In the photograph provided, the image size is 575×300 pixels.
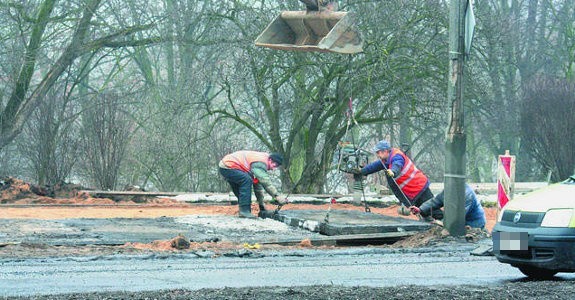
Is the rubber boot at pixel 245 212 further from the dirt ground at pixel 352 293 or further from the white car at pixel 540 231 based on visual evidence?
the dirt ground at pixel 352 293

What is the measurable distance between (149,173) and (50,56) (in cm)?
603

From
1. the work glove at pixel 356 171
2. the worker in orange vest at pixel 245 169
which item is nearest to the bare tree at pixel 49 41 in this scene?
the worker in orange vest at pixel 245 169

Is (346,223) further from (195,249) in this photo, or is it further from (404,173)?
(195,249)

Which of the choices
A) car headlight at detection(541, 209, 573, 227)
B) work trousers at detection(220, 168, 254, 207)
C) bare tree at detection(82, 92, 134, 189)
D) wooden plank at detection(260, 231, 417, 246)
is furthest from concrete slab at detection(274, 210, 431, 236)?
bare tree at detection(82, 92, 134, 189)

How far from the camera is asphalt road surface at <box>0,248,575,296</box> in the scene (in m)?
9.33

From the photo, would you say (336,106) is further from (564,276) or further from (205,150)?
(564,276)

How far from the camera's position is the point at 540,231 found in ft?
29.9

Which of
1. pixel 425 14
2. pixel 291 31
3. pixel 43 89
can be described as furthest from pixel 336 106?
pixel 291 31

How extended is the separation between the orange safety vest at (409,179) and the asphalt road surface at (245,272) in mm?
3676

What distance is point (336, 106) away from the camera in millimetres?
25688

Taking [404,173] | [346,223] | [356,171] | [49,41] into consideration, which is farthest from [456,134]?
[49,41]

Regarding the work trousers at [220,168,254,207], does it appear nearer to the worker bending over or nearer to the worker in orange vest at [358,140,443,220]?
the worker in orange vest at [358,140,443,220]

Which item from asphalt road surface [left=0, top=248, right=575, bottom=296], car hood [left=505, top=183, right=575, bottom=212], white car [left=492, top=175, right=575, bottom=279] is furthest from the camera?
asphalt road surface [left=0, top=248, right=575, bottom=296]

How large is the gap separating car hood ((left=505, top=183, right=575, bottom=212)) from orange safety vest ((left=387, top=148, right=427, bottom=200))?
6.68 metres
